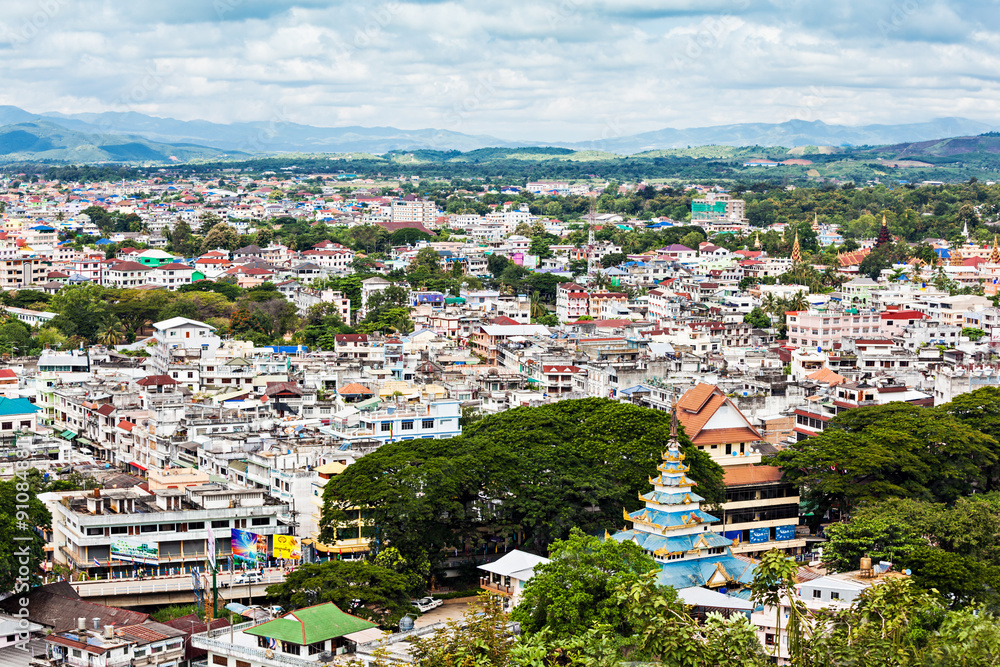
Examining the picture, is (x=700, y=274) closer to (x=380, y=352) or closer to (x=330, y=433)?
(x=380, y=352)

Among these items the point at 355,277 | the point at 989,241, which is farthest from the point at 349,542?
the point at 989,241

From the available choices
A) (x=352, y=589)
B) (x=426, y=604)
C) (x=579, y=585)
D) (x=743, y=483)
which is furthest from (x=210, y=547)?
(x=743, y=483)

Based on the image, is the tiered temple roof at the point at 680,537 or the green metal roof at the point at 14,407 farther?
the green metal roof at the point at 14,407

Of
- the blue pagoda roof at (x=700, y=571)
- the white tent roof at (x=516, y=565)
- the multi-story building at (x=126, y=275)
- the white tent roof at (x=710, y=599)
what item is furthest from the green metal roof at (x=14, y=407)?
the multi-story building at (x=126, y=275)

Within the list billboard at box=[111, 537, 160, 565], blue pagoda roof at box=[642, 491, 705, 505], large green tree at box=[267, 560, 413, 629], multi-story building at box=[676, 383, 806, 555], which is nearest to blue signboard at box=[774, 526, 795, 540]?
multi-story building at box=[676, 383, 806, 555]

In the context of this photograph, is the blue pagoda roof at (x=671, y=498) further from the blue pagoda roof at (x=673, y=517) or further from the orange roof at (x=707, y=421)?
the orange roof at (x=707, y=421)

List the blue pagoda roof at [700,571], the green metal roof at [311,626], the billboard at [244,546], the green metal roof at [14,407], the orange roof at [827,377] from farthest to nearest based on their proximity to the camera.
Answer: the orange roof at [827,377]
the green metal roof at [14,407]
the billboard at [244,546]
the blue pagoda roof at [700,571]
the green metal roof at [311,626]
